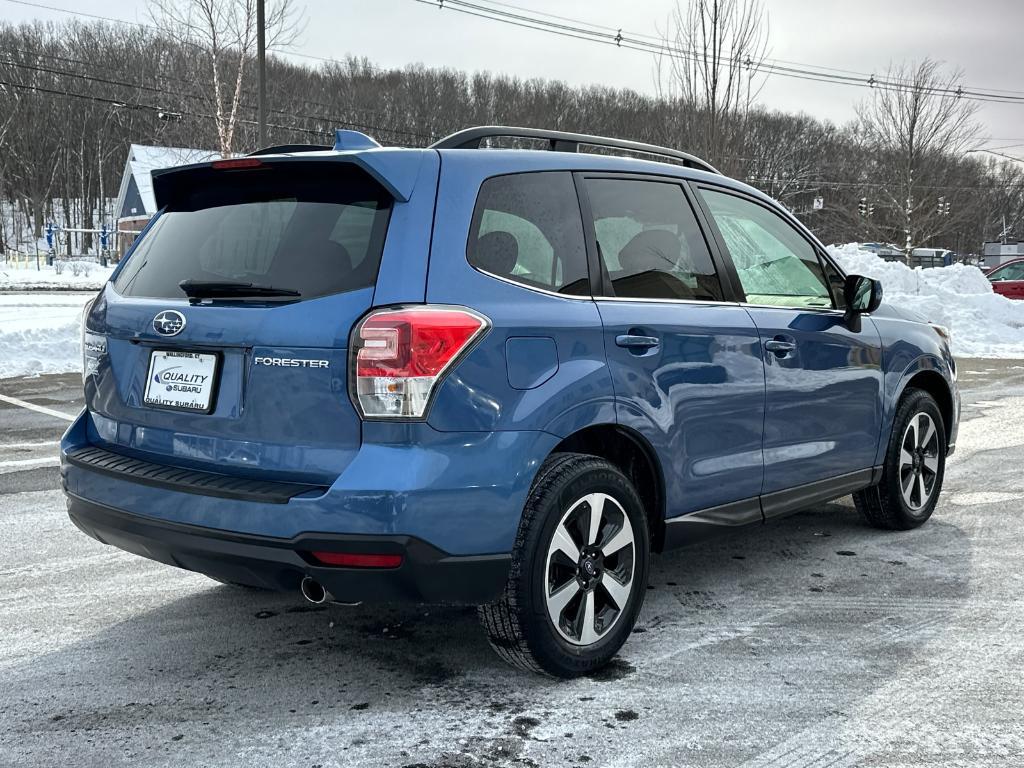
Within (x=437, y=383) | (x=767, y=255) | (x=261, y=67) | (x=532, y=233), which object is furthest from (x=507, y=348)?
(x=261, y=67)

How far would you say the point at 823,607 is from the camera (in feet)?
14.1

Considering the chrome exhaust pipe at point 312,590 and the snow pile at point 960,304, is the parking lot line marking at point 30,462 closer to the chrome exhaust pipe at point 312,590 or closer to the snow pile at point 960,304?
the chrome exhaust pipe at point 312,590

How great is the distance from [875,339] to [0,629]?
404 cm

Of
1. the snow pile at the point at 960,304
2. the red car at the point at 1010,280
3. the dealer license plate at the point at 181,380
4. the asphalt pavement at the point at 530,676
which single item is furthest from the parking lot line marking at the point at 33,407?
→ the red car at the point at 1010,280

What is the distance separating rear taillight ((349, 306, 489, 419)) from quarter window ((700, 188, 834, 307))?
177 centimetres

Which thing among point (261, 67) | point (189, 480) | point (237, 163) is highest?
point (261, 67)

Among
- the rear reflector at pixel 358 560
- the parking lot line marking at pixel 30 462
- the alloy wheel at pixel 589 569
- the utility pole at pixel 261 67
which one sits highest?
the utility pole at pixel 261 67

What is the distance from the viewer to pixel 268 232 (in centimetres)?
340

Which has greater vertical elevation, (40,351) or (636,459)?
(636,459)

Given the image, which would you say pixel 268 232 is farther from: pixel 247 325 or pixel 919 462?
pixel 919 462

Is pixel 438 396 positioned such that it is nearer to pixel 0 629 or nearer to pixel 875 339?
pixel 0 629

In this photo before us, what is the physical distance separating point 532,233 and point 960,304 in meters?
18.3

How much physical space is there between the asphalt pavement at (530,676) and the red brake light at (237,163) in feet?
5.62

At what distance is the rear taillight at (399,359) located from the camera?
2979mm
